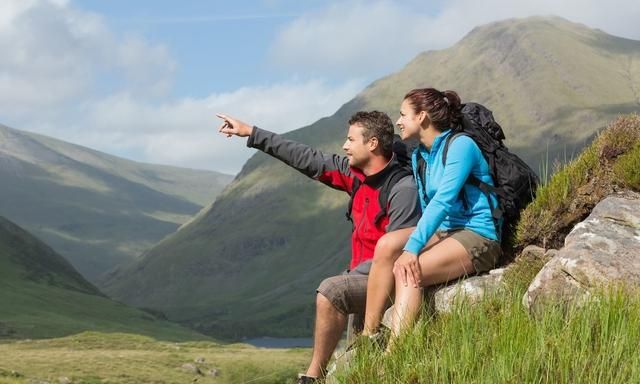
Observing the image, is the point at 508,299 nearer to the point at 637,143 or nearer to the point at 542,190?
the point at 542,190

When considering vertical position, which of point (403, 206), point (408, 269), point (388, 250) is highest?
point (403, 206)

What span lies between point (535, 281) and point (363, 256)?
2.01 m

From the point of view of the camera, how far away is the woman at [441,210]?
8742mm

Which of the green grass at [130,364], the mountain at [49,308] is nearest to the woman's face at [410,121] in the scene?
the green grass at [130,364]

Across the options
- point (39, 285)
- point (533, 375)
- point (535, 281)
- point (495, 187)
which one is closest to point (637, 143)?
point (495, 187)

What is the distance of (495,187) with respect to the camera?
376 inches

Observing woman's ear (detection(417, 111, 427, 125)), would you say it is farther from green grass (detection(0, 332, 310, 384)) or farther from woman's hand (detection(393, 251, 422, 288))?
green grass (detection(0, 332, 310, 384))

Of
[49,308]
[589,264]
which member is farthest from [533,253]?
[49,308]

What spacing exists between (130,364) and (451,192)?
2701 inches

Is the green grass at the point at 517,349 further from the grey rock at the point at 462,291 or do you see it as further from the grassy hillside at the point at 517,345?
the grey rock at the point at 462,291

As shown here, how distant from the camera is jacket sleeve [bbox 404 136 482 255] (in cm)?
869

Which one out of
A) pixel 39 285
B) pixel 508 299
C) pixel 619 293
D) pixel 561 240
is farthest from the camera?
pixel 39 285

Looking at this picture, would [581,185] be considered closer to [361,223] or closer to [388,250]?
[361,223]

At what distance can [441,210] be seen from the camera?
8797mm
